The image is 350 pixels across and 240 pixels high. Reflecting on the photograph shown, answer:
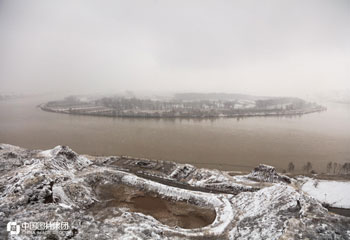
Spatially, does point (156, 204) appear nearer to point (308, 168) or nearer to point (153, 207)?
point (153, 207)

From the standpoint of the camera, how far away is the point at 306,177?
59.0 ft

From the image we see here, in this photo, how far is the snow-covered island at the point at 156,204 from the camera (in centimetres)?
842

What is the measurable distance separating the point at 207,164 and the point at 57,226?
17043 mm

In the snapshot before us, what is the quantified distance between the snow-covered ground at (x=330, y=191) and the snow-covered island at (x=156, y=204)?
4.0 inches

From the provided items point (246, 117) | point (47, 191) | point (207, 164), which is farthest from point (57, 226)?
point (246, 117)

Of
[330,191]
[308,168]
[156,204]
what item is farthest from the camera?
[308,168]

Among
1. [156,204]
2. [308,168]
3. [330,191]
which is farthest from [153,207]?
[308,168]

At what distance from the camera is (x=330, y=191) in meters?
15.3

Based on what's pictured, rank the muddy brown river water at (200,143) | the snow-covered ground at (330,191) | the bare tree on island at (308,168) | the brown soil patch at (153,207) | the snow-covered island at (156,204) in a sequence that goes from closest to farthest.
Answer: the snow-covered island at (156,204) < the brown soil patch at (153,207) < the snow-covered ground at (330,191) < the bare tree on island at (308,168) < the muddy brown river water at (200,143)

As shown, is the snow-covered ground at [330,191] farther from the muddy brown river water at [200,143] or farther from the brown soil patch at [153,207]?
the brown soil patch at [153,207]

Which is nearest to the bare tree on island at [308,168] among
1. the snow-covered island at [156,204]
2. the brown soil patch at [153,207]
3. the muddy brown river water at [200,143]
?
→ the muddy brown river water at [200,143]

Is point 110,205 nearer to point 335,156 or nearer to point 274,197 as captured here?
point 274,197

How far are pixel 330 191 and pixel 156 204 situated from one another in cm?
1449

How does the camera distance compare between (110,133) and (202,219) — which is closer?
(202,219)
